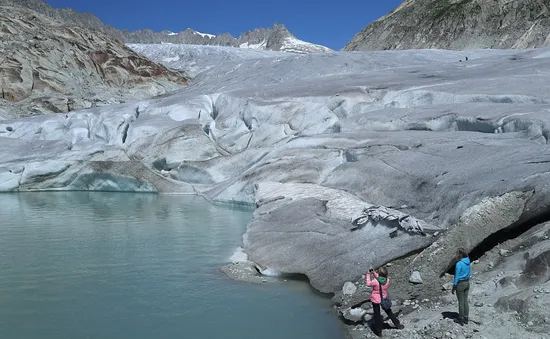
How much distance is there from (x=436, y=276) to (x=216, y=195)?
12664 mm

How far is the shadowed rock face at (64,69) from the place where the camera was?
35.9 metres

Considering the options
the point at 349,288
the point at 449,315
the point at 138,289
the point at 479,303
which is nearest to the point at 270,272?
the point at 349,288

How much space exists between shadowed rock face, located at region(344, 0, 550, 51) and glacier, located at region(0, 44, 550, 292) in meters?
26.0

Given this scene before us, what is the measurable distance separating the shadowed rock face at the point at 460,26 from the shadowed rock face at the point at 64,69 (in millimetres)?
36085

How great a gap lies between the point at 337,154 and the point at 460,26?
56252mm

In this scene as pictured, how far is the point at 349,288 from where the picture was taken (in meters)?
7.73

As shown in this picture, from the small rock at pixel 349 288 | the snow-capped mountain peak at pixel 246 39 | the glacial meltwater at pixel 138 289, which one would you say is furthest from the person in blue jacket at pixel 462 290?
the snow-capped mountain peak at pixel 246 39

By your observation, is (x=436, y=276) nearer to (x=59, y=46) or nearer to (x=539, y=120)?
(x=539, y=120)

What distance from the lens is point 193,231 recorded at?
1345 centimetres

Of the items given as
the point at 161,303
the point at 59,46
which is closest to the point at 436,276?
the point at 161,303

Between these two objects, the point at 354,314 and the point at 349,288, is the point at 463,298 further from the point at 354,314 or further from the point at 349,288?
the point at 349,288

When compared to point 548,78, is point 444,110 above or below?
below

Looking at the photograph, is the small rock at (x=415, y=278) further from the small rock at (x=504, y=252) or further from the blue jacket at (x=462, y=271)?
the blue jacket at (x=462, y=271)

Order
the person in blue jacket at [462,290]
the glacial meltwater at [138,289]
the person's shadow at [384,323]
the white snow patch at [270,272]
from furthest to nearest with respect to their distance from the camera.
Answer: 1. the white snow patch at [270,272]
2. the glacial meltwater at [138,289]
3. the person's shadow at [384,323]
4. the person in blue jacket at [462,290]
